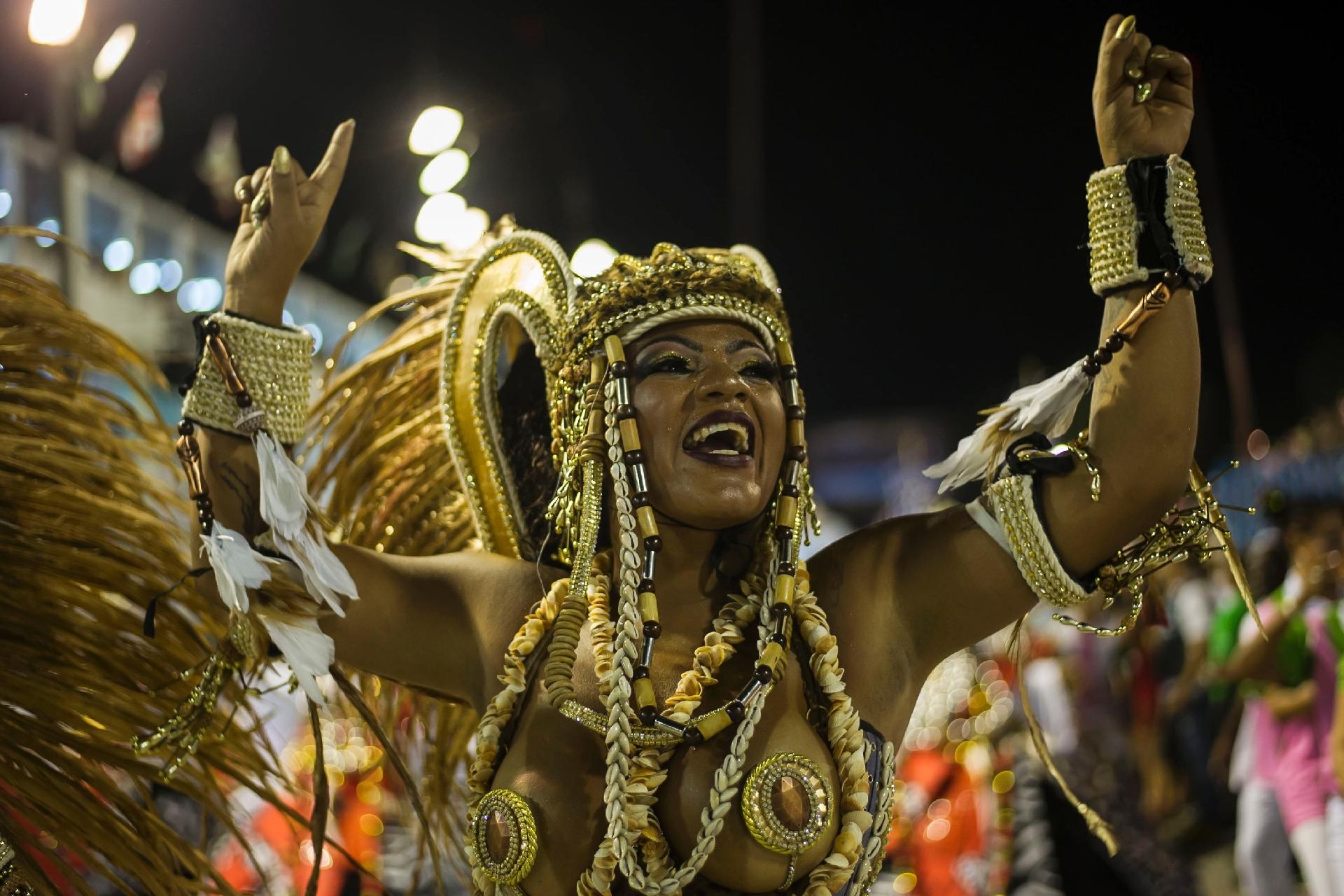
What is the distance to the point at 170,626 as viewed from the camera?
2520 millimetres

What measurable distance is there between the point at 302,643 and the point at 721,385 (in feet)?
2.71

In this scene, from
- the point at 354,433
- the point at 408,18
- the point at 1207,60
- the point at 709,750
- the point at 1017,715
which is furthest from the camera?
the point at 1017,715

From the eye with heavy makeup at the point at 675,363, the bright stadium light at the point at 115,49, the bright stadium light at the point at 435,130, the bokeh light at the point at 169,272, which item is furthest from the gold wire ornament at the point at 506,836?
the bokeh light at the point at 169,272

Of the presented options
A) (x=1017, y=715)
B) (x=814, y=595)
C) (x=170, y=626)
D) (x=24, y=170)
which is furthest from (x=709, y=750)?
(x=1017, y=715)

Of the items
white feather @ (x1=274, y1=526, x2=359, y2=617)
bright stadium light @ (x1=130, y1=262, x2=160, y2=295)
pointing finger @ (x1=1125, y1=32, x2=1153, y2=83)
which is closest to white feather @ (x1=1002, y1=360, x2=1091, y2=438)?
pointing finger @ (x1=1125, y1=32, x2=1153, y2=83)

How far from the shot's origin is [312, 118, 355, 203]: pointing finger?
2.27 metres

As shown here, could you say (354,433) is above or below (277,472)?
above

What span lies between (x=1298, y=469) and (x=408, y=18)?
402 inches

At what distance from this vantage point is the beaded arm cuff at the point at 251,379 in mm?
2189

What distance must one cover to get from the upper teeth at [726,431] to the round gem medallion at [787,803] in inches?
19.5

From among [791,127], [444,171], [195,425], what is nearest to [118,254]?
[444,171]

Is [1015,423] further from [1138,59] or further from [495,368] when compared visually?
[495,368]

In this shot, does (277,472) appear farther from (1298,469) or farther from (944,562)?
(1298,469)

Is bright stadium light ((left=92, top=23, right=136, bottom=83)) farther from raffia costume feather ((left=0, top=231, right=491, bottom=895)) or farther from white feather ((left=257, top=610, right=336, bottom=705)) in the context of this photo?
white feather ((left=257, top=610, right=336, bottom=705))
